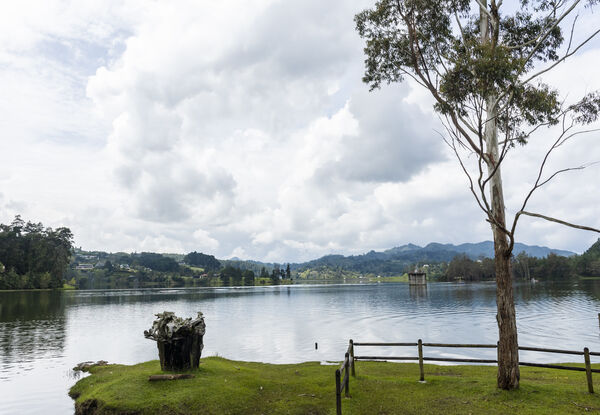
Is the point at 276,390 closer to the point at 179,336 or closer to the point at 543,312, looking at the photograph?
the point at 179,336

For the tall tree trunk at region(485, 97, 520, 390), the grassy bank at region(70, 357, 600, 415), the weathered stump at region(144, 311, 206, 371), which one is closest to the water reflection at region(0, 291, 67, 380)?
the grassy bank at region(70, 357, 600, 415)

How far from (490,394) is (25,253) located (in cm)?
20513

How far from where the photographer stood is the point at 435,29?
74.1 feet

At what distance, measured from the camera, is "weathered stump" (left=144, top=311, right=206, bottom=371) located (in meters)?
19.7

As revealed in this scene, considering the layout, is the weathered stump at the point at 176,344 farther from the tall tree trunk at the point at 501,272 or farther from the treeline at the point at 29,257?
the treeline at the point at 29,257

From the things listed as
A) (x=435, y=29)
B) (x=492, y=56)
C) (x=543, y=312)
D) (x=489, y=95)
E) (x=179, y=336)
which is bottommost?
(x=543, y=312)

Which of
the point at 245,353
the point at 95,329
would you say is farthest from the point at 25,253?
the point at 245,353

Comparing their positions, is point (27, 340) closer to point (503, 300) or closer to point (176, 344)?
point (176, 344)

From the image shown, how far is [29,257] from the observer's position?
550 feet

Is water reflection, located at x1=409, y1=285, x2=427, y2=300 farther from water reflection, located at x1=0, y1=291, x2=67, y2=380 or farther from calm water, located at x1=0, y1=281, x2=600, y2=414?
water reflection, located at x1=0, y1=291, x2=67, y2=380

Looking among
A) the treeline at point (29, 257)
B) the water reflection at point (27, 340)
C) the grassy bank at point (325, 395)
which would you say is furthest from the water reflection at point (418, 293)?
the treeline at point (29, 257)

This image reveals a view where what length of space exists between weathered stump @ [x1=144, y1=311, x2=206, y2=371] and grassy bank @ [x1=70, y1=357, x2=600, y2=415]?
87 cm

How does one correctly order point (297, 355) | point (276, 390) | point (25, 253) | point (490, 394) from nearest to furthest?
point (490, 394)
point (276, 390)
point (297, 355)
point (25, 253)

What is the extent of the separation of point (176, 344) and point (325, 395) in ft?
27.5
